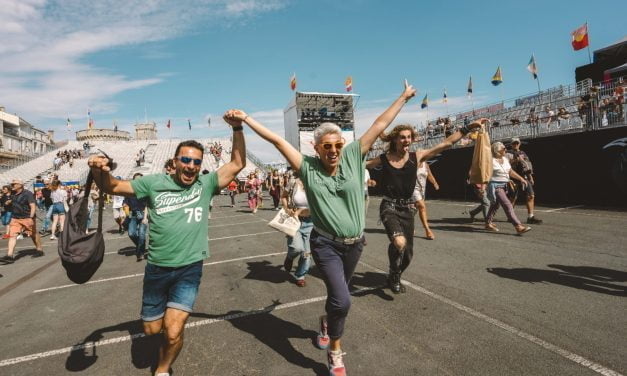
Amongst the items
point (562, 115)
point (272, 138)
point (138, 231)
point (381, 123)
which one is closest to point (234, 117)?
point (272, 138)

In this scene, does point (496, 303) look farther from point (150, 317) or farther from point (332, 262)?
point (150, 317)

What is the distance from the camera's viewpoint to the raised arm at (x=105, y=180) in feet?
9.03

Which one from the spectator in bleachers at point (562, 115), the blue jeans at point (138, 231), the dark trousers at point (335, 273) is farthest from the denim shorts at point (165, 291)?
the spectator in bleachers at point (562, 115)

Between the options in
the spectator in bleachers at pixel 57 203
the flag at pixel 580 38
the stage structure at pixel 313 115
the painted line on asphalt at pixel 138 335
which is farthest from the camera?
the stage structure at pixel 313 115

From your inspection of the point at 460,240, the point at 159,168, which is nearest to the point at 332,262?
the point at 460,240

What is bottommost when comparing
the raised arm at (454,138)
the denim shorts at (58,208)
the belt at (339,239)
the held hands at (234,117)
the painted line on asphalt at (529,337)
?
the painted line on asphalt at (529,337)

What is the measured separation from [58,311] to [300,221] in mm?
A: 3590

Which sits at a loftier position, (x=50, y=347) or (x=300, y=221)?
(x=300, y=221)

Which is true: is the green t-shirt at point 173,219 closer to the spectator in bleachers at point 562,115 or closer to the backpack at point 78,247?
the backpack at point 78,247

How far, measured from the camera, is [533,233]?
7805mm

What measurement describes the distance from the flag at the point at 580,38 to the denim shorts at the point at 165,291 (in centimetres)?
2468

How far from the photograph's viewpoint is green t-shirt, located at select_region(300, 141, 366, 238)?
2.86 meters

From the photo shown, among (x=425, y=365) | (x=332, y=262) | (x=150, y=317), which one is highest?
(x=332, y=262)

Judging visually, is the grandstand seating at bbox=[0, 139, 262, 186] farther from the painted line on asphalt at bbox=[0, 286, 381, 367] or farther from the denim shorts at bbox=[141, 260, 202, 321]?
the denim shorts at bbox=[141, 260, 202, 321]
